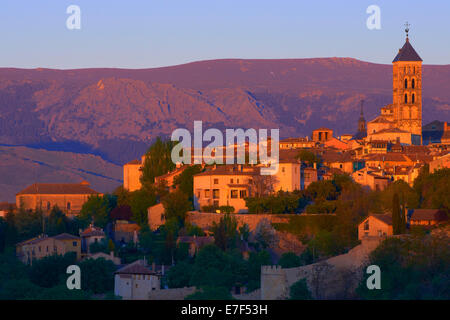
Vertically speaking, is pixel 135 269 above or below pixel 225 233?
below

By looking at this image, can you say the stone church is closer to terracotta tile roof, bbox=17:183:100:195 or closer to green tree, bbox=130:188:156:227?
terracotta tile roof, bbox=17:183:100:195

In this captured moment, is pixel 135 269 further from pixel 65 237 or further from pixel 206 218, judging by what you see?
pixel 206 218

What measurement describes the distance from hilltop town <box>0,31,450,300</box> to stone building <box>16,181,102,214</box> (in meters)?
0.09

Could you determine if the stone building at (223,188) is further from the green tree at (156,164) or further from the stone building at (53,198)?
the stone building at (53,198)

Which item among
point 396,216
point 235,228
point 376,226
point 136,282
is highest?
point 396,216

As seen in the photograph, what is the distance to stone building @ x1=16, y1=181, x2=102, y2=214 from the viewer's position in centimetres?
6950

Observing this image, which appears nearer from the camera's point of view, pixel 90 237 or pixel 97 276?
pixel 97 276

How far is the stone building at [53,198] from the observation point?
2736 inches

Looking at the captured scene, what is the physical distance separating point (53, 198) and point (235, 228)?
15.7 meters

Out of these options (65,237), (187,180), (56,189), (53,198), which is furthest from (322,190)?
(56,189)

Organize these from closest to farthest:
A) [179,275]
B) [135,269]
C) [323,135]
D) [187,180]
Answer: [135,269]
[179,275]
[187,180]
[323,135]

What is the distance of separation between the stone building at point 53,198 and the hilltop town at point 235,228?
86 mm

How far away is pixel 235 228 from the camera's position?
193ft

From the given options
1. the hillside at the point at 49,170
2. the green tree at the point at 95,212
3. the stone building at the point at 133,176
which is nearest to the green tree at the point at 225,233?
the green tree at the point at 95,212
